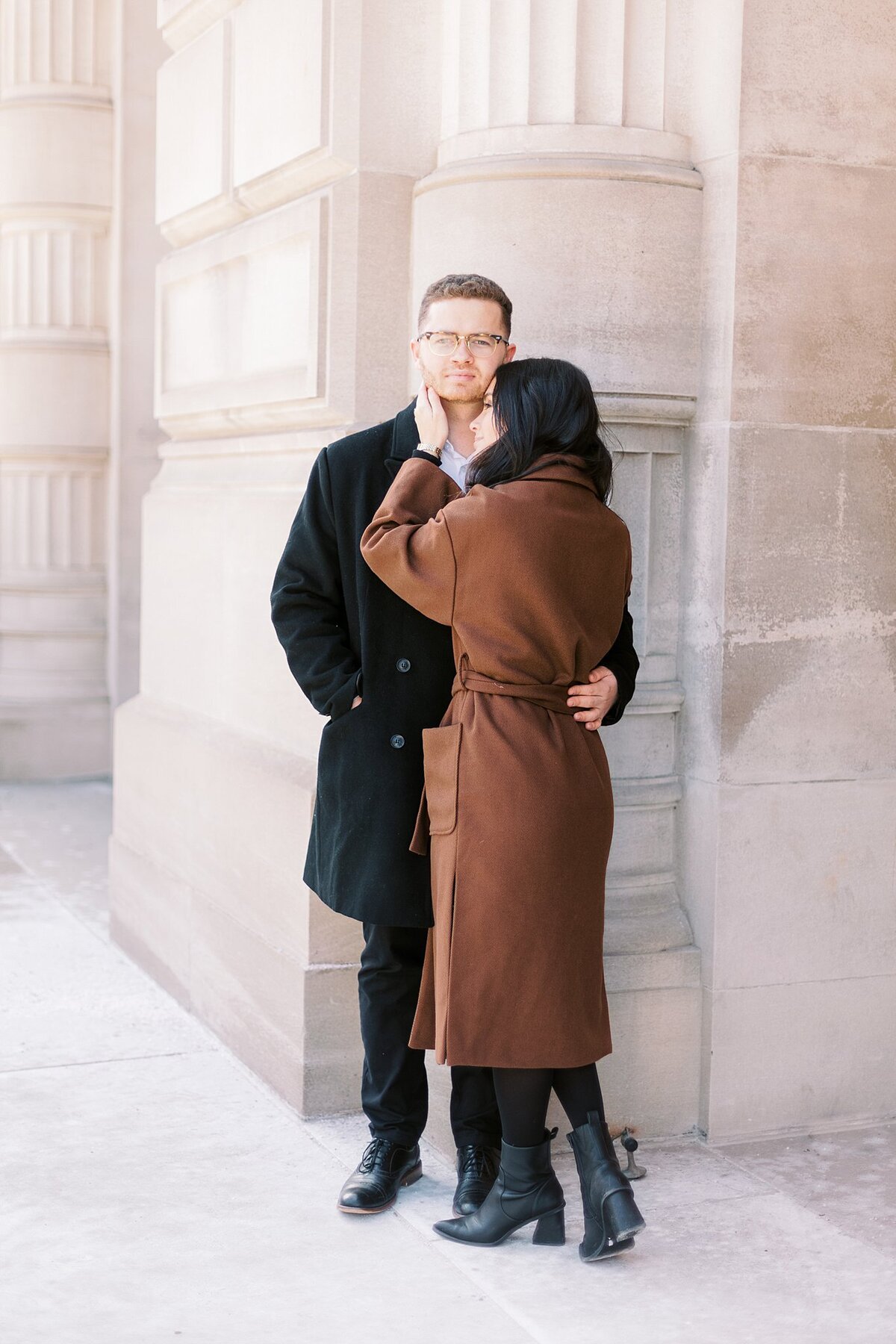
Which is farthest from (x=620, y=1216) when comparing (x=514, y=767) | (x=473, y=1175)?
(x=514, y=767)

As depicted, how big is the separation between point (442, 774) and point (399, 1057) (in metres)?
0.80

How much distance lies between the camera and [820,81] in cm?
419

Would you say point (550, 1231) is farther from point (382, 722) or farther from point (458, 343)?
point (458, 343)

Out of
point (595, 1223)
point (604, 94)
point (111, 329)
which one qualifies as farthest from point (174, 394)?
point (111, 329)

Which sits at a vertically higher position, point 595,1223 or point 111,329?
point 111,329

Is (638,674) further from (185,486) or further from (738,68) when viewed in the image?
(185,486)

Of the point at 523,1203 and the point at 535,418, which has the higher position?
the point at 535,418

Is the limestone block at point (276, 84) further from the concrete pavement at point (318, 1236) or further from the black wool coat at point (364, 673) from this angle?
the concrete pavement at point (318, 1236)

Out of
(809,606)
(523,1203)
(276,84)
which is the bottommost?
(523,1203)

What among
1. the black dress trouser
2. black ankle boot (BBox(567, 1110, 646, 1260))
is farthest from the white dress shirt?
black ankle boot (BBox(567, 1110, 646, 1260))

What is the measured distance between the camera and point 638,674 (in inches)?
170

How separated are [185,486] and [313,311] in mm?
1342

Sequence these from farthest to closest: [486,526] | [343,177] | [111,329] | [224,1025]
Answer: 1. [111,329]
2. [224,1025]
3. [343,177]
4. [486,526]

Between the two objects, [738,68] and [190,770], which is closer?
[738,68]
